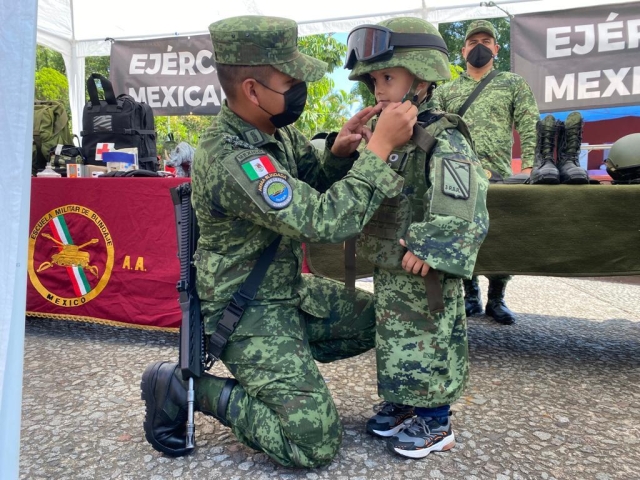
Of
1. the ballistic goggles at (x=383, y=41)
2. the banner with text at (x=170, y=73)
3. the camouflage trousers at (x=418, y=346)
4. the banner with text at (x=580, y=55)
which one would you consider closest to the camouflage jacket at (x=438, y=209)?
the camouflage trousers at (x=418, y=346)

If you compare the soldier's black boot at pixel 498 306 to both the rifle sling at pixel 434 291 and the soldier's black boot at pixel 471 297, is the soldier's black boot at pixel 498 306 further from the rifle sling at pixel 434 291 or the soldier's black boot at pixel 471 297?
the rifle sling at pixel 434 291

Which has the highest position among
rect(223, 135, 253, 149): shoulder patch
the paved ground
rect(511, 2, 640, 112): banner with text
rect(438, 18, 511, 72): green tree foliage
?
rect(438, 18, 511, 72): green tree foliage

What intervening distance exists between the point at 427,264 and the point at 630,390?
1468 millimetres

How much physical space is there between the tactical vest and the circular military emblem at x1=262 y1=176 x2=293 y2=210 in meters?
0.43

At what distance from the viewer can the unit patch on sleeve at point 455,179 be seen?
1.66 m

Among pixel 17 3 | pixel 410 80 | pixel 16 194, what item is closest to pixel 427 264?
pixel 410 80

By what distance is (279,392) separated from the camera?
5.67 feet

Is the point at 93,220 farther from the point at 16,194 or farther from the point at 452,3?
the point at 452,3

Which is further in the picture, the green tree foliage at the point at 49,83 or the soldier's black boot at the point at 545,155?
the green tree foliage at the point at 49,83

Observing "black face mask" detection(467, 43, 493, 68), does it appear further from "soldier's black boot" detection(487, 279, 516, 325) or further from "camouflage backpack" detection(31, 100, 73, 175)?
"camouflage backpack" detection(31, 100, 73, 175)

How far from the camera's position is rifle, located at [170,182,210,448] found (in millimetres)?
1796

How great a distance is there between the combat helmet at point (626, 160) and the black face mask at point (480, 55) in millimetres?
1120

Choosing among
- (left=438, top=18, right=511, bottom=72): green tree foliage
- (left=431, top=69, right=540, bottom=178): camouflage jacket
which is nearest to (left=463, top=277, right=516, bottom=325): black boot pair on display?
(left=431, top=69, right=540, bottom=178): camouflage jacket

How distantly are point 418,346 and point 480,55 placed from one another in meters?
2.32
